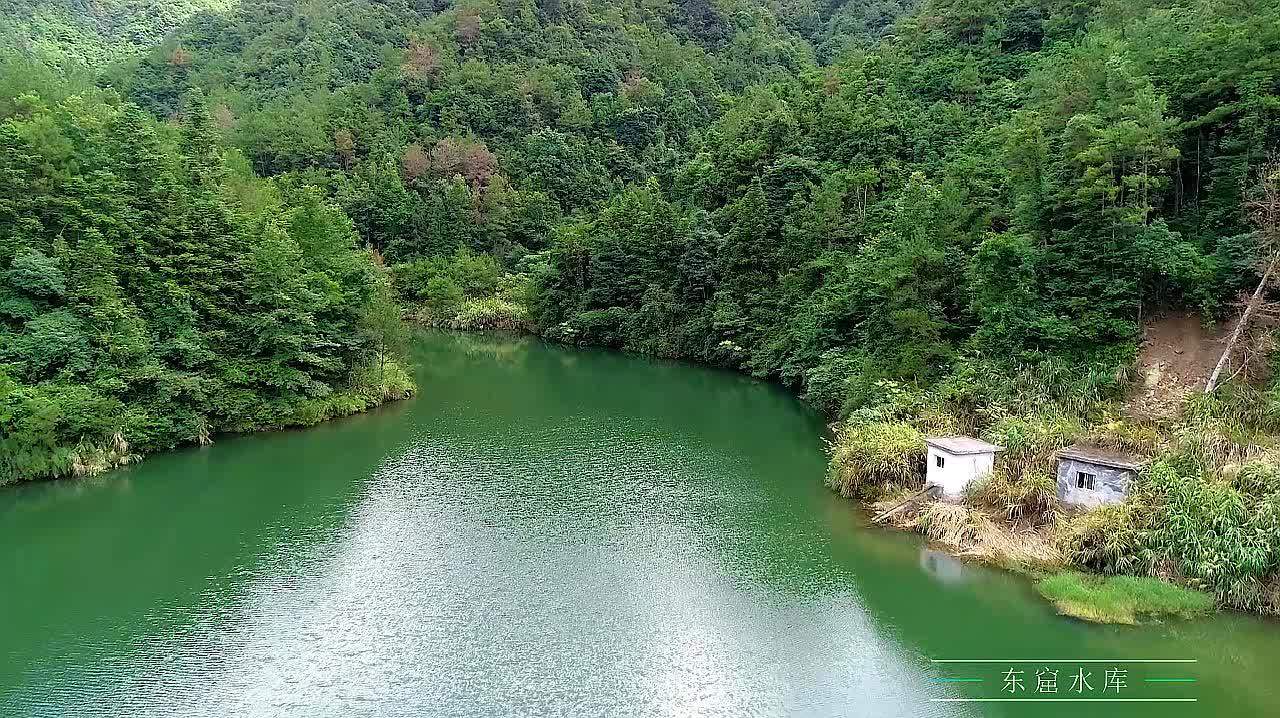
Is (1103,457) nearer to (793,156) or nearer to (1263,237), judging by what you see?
(1263,237)

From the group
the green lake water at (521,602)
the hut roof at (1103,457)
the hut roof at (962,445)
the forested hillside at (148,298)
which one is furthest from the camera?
the forested hillside at (148,298)

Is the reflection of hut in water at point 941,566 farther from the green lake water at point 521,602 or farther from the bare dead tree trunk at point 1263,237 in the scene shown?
the bare dead tree trunk at point 1263,237

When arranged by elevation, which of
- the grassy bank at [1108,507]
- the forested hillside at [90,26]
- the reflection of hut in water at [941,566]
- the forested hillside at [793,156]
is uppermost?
the forested hillside at [90,26]

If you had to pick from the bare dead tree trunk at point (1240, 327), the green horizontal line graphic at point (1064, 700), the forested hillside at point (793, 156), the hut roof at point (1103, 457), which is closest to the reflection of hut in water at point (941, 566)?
the hut roof at point (1103, 457)

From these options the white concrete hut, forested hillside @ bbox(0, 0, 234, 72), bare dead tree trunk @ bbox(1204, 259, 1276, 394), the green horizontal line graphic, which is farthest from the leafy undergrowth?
forested hillside @ bbox(0, 0, 234, 72)

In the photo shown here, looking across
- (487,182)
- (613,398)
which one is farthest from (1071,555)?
(487,182)

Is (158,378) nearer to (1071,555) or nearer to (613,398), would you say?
(613,398)

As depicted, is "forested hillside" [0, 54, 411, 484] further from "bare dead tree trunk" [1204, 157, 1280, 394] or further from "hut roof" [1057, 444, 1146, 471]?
"bare dead tree trunk" [1204, 157, 1280, 394]

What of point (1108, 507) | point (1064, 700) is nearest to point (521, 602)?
point (1064, 700)
